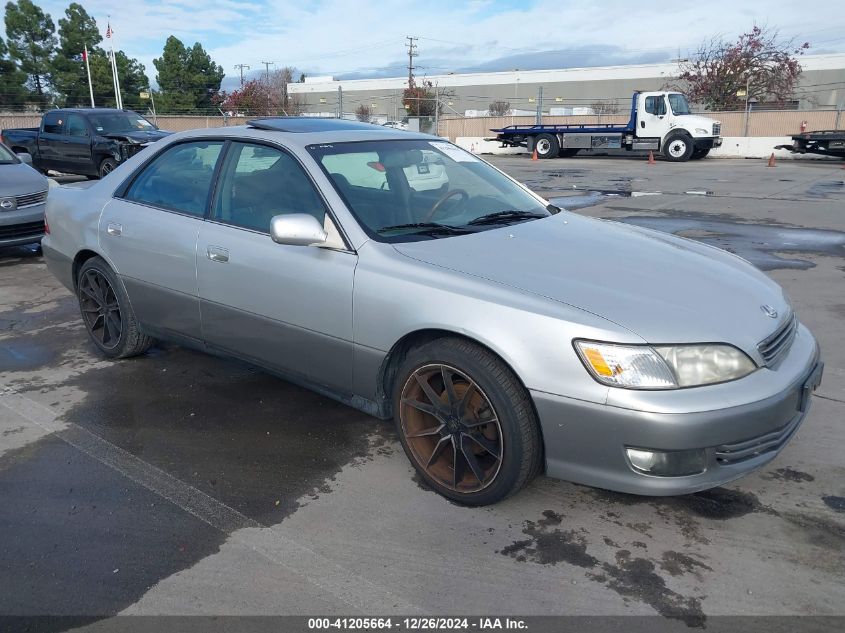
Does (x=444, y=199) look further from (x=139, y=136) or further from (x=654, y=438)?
(x=139, y=136)

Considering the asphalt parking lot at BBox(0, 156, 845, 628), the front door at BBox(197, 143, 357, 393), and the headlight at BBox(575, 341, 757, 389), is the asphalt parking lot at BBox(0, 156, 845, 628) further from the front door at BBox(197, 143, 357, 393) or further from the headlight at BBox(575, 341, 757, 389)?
the headlight at BBox(575, 341, 757, 389)

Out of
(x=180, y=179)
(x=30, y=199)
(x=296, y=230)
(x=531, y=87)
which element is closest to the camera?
(x=296, y=230)

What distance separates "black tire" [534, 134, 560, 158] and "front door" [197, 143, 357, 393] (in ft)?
82.7

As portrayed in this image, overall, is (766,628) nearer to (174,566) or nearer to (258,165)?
(174,566)

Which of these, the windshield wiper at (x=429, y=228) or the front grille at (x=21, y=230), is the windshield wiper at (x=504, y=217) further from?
the front grille at (x=21, y=230)

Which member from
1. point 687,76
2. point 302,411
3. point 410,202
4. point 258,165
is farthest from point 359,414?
point 687,76

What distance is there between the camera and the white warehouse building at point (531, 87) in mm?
54125

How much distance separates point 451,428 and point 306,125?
210 cm

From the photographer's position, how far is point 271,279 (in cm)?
355

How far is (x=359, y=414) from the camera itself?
404 cm

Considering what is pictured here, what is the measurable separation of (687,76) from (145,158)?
4487 cm

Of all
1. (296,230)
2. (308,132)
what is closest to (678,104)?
(308,132)

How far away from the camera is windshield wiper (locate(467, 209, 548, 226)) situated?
3.69 metres

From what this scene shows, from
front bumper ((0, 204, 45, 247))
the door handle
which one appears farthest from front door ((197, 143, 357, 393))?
front bumper ((0, 204, 45, 247))
